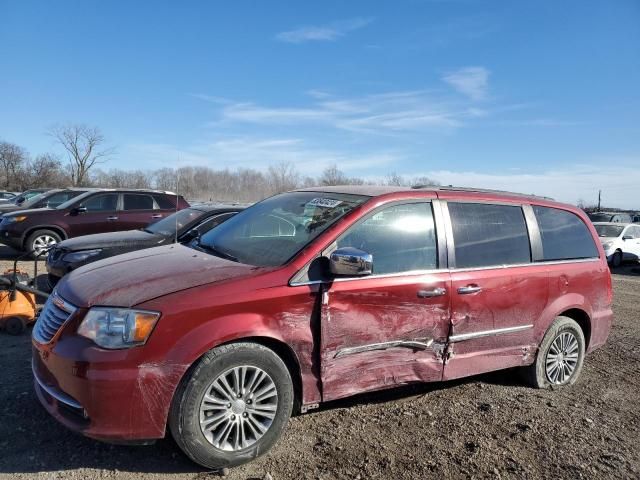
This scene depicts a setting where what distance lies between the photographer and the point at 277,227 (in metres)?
4.09

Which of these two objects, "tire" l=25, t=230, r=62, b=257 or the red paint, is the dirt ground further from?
"tire" l=25, t=230, r=62, b=257

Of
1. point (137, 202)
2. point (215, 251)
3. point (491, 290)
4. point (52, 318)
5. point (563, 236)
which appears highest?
point (137, 202)

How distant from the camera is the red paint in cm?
282

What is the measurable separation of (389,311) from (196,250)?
1653mm

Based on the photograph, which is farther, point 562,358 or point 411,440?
point 562,358

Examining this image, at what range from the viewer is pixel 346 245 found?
11.6 ft

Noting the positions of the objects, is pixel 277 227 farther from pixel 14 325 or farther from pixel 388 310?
pixel 14 325

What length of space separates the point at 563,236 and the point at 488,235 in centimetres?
111

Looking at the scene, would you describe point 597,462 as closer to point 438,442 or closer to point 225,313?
point 438,442

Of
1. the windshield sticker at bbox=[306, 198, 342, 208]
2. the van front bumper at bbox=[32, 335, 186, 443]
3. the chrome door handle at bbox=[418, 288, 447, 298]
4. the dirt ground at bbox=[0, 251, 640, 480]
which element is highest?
the windshield sticker at bbox=[306, 198, 342, 208]

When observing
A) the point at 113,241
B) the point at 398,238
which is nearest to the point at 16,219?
the point at 113,241

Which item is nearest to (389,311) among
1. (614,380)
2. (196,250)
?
(196,250)

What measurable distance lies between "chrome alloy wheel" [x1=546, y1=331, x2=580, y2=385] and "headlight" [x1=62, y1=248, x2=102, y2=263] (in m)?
5.64

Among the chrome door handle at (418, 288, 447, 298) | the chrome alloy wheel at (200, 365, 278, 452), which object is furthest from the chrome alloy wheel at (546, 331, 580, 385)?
the chrome alloy wheel at (200, 365, 278, 452)
